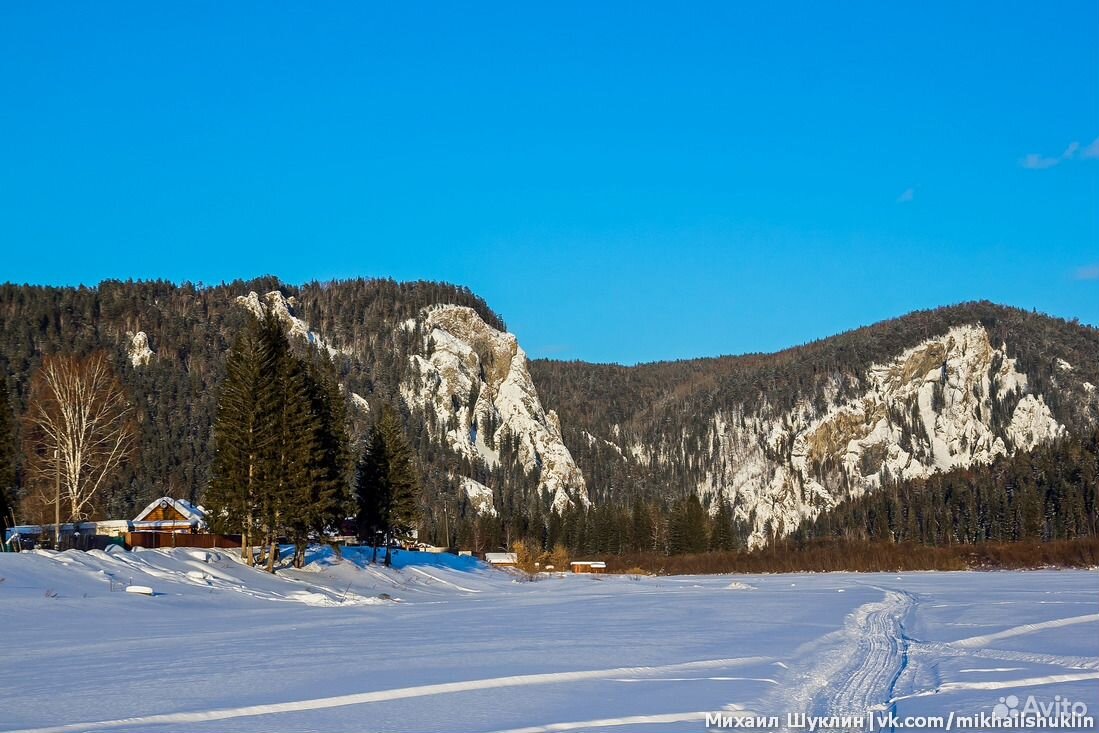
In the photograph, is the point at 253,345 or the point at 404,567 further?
the point at 404,567

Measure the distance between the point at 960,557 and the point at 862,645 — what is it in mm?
79861

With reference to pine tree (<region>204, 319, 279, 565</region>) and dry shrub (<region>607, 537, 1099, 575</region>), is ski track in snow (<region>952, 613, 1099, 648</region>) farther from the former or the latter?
dry shrub (<region>607, 537, 1099, 575</region>)

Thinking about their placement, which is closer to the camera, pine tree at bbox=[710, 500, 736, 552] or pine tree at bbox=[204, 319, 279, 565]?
pine tree at bbox=[204, 319, 279, 565]

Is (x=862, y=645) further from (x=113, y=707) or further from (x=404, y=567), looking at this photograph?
(x=404, y=567)

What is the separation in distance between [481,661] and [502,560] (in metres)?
85.5

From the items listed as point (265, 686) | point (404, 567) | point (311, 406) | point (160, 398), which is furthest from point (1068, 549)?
point (160, 398)

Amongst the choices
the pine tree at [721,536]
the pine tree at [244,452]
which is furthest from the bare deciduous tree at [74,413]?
the pine tree at [721,536]

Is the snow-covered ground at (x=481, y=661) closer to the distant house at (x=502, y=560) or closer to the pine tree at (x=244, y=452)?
the pine tree at (x=244, y=452)

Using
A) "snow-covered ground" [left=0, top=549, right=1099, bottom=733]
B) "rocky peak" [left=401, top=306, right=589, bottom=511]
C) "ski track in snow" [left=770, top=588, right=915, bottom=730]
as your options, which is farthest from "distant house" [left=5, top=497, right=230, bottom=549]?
"rocky peak" [left=401, top=306, right=589, bottom=511]

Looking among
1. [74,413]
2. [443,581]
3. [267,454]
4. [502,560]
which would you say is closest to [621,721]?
[267,454]

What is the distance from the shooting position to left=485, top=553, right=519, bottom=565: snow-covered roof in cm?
9670

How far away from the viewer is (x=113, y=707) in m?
11.6

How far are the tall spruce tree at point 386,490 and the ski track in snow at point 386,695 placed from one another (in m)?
47.3

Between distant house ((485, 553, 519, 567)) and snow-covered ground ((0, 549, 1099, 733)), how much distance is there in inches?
2454
